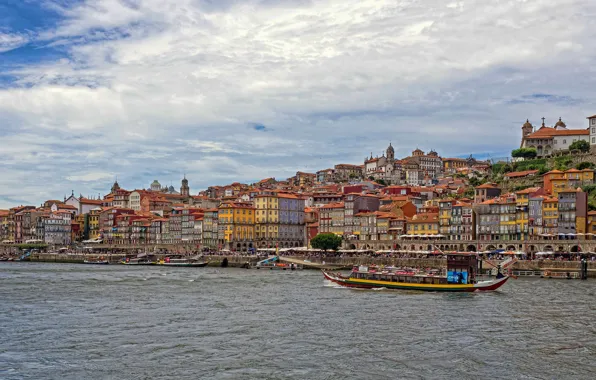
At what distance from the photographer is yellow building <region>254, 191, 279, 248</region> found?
118 meters

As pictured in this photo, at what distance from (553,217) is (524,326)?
5287cm

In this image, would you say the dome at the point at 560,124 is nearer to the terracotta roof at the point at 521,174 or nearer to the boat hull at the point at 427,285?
the terracotta roof at the point at 521,174

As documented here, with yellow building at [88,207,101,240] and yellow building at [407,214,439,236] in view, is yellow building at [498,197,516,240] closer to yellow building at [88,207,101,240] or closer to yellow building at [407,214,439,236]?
yellow building at [407,214,439,236]

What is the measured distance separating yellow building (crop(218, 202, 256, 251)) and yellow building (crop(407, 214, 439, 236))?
28.8 meters

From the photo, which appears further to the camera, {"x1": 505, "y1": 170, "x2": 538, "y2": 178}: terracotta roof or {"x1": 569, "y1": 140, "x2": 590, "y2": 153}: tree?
{"x1": 569, "y1": 140, "x2": 590, "y2": 153}: tree

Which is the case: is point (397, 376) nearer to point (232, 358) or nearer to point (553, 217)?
point (232, 358)

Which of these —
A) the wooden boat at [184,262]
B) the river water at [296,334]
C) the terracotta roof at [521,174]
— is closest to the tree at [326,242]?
the wooden boat at [184,262]

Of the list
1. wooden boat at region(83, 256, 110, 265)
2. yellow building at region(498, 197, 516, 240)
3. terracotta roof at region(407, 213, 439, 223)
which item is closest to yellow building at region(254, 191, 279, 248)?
wooden boat at region(83, 256, 110, 265)

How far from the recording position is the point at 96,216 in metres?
152

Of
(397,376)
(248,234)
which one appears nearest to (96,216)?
(248,234)

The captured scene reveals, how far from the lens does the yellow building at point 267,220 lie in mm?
117750

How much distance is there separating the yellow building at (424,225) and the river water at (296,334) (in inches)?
1775

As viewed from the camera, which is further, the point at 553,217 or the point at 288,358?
the point at 553,217

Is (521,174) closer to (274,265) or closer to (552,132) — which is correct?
(552,132)
